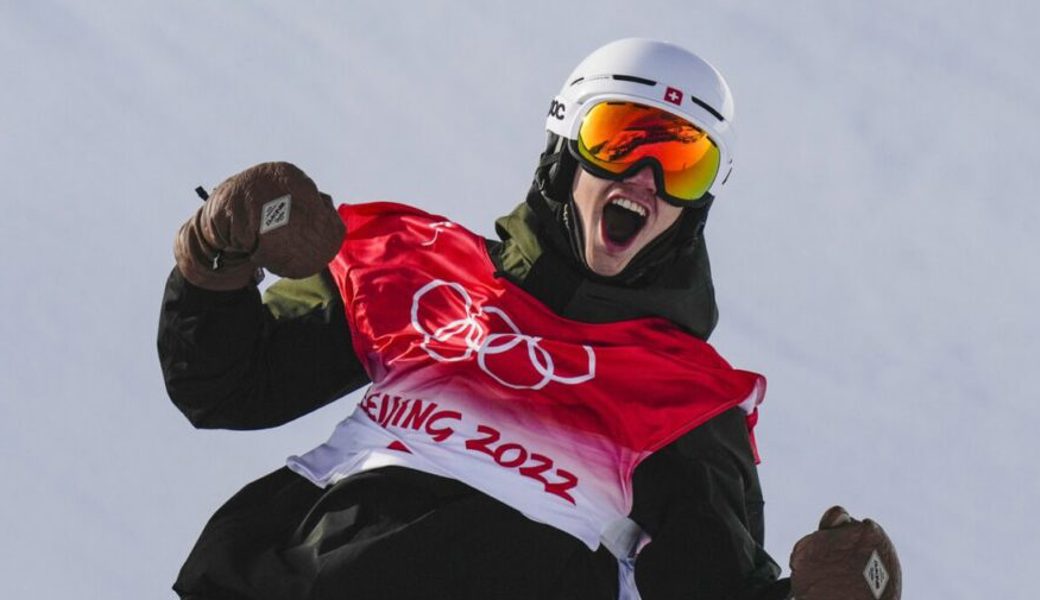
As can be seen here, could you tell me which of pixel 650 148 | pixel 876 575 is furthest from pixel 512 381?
pixel 876 575

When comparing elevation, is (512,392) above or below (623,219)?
below

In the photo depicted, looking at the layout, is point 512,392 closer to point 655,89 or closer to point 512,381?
point 512,381

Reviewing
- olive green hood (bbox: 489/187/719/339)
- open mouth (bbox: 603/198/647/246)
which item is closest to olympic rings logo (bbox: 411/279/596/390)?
olive green hood (bbox: 489/187/719/339)

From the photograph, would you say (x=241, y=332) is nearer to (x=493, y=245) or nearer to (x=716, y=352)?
(x=493, y=245)

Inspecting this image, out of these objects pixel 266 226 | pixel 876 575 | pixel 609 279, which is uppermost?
pixel 609 279

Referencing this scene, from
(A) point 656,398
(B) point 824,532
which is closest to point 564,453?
(A) point 656,398

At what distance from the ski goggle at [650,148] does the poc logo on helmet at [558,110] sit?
17 centimetres

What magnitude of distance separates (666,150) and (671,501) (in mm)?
1460

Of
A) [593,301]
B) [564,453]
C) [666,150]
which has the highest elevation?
[666,150]

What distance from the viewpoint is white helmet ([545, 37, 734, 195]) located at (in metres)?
9.99

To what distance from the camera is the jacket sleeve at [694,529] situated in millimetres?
9477

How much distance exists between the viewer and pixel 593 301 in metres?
9.73

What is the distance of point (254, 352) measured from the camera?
31.6ft

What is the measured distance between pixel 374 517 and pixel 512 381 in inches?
31.2
